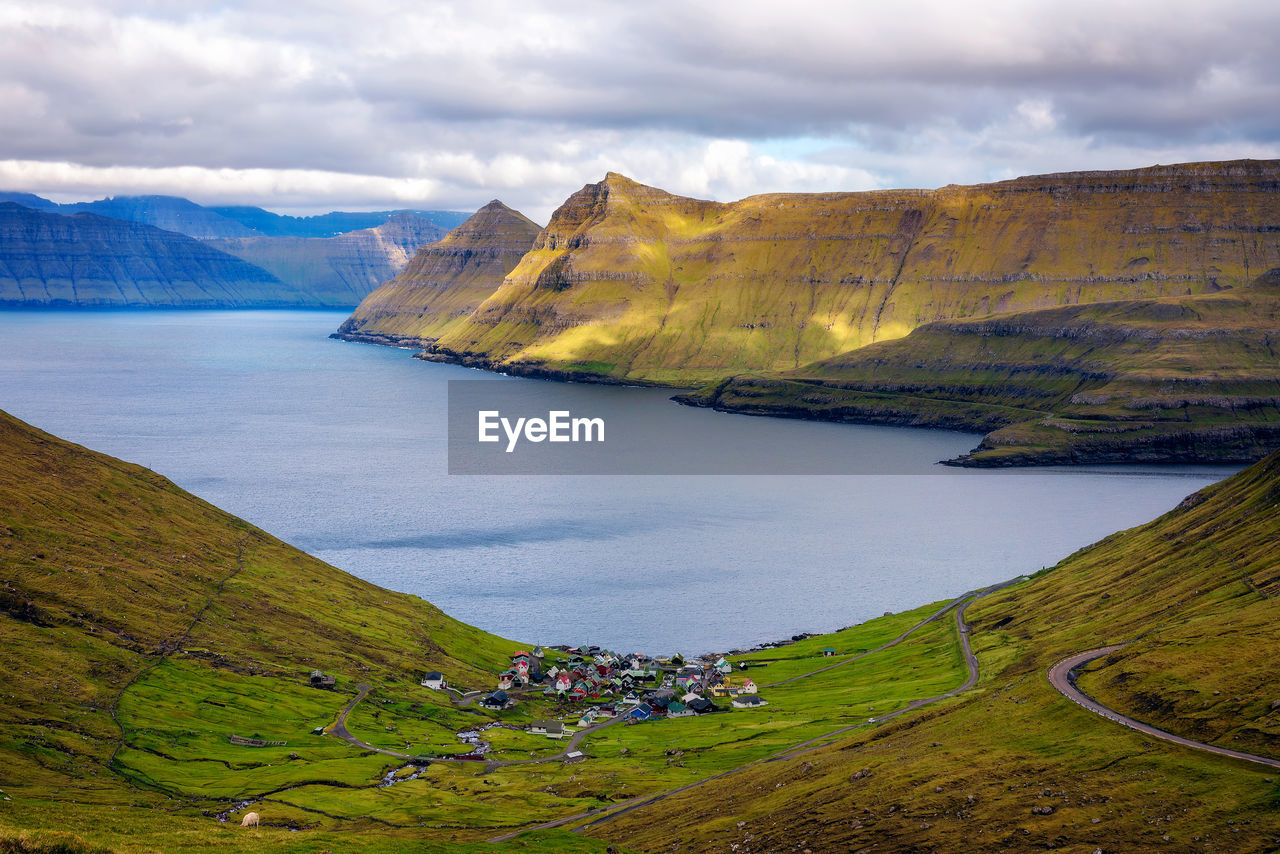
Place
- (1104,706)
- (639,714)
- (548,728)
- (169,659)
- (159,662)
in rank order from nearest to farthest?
(1104,706) < (159,662) < (169,659) < (548,728) < (639,714)

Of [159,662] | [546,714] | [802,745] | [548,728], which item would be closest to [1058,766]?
Result: [802,745]

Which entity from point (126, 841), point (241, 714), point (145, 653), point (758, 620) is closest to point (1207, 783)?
point (126, 841)

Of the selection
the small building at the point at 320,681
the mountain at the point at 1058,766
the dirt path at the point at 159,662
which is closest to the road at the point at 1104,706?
the mountain at the point at 1058,766

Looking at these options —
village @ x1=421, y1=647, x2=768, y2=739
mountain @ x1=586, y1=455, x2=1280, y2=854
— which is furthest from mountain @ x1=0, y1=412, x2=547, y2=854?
mountain @ x1=586, y1=455, x2=1280, y2=854

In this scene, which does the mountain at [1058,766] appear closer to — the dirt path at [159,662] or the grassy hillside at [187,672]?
the grassy hillside at [187,672]

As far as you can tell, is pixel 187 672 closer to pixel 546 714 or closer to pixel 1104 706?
pixel 546 714

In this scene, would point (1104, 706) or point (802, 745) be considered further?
point (802, 745)
